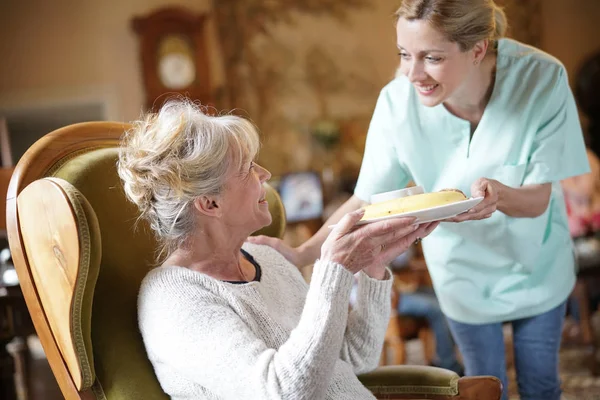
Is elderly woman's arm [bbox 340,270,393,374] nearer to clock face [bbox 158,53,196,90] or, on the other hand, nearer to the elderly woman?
the elderly woman

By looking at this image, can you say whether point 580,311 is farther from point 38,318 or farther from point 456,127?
point 38,318

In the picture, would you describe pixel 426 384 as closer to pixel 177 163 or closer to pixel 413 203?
pixel 413 203

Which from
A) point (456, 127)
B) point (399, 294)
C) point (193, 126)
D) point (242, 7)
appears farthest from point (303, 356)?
point (242, 7)

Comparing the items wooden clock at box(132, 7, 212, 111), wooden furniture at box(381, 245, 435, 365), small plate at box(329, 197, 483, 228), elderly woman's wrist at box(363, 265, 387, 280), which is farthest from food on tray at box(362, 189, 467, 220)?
wooden clock at box(132, 7, 212, 111)

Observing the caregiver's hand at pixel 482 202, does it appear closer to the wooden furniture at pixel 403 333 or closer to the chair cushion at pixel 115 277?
the chair cushion at pixel 115 277

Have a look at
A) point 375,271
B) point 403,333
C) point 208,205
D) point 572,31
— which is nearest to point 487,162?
point 375,271

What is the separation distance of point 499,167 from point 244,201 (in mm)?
650

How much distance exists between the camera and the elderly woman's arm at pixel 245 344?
4.02 feet

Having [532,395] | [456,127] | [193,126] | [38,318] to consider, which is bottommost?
[532,395]

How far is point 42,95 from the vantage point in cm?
463

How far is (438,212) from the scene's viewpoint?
136 cm

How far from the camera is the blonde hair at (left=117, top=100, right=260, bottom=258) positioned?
54.9 inches

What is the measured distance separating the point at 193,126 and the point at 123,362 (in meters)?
0.45

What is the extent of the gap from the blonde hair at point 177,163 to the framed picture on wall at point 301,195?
3615mm
